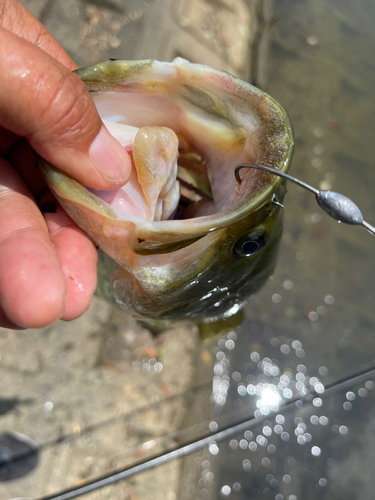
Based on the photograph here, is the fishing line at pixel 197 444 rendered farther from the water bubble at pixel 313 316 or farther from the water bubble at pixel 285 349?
the water bubble at pixel 313 316

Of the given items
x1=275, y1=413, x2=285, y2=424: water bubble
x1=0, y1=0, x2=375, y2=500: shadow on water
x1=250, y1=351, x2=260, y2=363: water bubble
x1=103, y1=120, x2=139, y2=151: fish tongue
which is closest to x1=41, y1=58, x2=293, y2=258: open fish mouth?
x1=103, y1=120, x2=139, y2=151: fish tongue

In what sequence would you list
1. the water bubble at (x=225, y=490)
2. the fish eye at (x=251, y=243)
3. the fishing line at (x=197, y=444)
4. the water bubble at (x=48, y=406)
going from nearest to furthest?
1. the fish eye at (x=251, y=243)
2. the fishing line at (x=197, y=444)
3. the water bubble at (x=48, y=406)
4. the water bubble at (x=225, y=490)

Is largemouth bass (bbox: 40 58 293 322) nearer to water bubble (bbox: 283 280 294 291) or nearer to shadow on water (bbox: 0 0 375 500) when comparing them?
shadow on water (bbox: 0 0 375 500)

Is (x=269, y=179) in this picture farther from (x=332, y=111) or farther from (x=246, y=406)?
(x=332, y=111)

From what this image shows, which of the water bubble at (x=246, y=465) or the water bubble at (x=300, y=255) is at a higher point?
the water bubble at (x=300, y=255)

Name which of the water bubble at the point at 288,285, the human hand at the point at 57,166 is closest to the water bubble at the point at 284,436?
the water bubble at the point at 288,285

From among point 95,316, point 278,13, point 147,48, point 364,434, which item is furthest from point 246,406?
point 278,13

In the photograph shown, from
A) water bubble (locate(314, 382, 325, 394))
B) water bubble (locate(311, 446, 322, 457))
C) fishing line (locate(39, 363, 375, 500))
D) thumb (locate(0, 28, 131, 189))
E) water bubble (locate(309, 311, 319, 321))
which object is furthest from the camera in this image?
water bubble (locate(309, 311, 319, 321))
